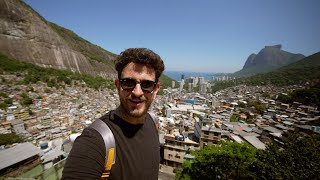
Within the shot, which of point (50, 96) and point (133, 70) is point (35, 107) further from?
point (133, 70)

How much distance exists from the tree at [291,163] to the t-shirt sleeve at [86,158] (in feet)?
22.1

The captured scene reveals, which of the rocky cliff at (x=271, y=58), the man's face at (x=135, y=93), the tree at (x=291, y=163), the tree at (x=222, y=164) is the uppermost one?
the rocky cliff at (x=271, y=58)

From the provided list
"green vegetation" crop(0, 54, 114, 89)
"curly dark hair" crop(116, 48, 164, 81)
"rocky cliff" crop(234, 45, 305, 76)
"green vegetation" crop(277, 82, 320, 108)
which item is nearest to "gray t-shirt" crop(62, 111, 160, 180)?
"curly dark hair" crop(116, 48, 164, 81)

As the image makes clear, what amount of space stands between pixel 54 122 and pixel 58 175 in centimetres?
1411

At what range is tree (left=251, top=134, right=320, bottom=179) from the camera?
5.39 m

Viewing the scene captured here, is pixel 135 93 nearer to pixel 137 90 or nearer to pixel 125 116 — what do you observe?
pixel 137 90

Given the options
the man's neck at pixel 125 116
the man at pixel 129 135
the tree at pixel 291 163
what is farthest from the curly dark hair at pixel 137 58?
the tree at pixel 291 163

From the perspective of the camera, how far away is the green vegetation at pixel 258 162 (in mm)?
5617

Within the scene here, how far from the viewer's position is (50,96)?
24984 millimetres

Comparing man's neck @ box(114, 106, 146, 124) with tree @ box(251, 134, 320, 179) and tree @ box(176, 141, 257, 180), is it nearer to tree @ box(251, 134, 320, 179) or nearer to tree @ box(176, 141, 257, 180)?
tree @ box(251, 134, 320, 179)

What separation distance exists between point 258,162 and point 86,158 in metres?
7.53

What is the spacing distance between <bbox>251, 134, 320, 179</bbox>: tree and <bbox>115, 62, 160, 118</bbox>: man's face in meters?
6.50

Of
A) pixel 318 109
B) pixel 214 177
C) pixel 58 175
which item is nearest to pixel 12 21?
pixel 58 175

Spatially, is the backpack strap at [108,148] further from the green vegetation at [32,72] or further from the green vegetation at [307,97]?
the green vegetation at [307,97]
